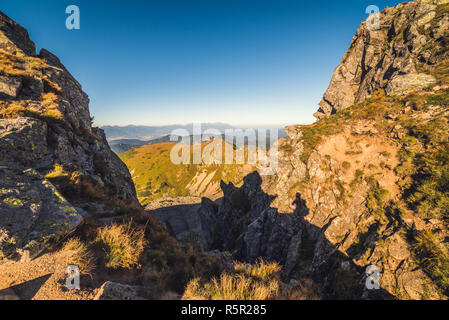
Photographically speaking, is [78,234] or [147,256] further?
[147,256]

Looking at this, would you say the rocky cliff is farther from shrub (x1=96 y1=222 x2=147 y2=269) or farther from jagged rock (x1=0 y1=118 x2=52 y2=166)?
jagged rock (x1=0 y1=118 x2=52 y2=166)

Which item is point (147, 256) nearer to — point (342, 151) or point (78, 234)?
point (78, 234)

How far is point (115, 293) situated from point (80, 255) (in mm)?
2365

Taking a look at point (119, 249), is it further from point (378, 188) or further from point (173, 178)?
point (173, 178)

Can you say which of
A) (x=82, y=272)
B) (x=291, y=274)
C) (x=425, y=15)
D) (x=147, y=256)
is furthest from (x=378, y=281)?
(x=425, y=15)

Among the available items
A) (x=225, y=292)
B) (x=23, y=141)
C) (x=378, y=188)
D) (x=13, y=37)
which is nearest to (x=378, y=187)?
(x=378, y=188)

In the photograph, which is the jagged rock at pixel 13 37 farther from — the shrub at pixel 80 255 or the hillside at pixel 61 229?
the shrub at pixel 80 255

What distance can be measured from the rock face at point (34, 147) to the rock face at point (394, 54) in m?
33.3

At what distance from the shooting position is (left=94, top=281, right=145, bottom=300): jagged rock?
4699 mm

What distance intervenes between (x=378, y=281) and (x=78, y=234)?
17332 mm

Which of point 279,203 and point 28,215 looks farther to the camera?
point 279,203

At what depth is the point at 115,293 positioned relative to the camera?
4.87 meters

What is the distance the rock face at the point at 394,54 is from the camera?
20688 millimetres
